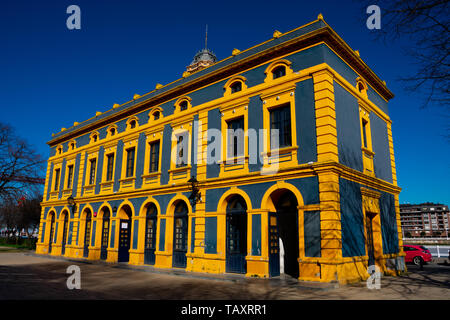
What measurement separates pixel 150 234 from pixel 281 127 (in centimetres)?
973

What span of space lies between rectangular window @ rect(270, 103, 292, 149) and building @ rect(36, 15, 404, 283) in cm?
5

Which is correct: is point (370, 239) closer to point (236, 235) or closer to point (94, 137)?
point (236, 235)

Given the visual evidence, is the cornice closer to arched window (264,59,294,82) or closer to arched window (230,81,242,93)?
arched window (264,59,294,82)

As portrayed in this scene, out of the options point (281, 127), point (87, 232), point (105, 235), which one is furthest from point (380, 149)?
point (87, 232)

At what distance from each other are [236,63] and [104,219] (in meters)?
13.6

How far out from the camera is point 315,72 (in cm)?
1296

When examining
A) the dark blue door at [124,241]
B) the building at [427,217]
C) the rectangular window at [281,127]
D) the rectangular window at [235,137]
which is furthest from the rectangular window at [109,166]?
the building at [427,217]

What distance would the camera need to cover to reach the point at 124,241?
795 inches

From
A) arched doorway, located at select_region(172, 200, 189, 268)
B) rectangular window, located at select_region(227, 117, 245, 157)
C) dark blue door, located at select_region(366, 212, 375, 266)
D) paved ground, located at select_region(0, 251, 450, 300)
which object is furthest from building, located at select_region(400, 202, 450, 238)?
paved ground, located at select_region(0, 251, 450, 300)

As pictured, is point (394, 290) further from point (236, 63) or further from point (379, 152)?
point (236, 63)

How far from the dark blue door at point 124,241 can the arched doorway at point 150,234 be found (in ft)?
7.32

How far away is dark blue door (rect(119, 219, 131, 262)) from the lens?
65.5 feet

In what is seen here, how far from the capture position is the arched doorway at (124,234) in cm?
2000
